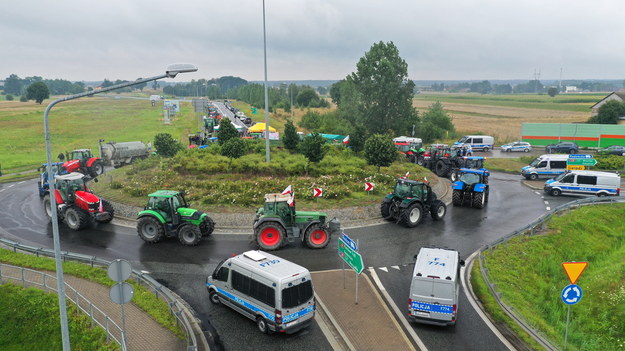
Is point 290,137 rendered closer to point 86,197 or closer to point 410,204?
point 410,204

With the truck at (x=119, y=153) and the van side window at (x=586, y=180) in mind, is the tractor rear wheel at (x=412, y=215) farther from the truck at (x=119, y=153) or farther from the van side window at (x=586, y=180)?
the truck at (x=119, y=153)

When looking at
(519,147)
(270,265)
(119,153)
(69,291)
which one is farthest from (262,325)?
(519,147)

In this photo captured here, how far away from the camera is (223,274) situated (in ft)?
43.0

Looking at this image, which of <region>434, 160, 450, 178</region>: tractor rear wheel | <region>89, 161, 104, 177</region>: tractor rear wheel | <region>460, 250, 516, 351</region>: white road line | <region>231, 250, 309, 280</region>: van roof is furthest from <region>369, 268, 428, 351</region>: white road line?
<region>89, 161, 104, 177</region>: tractor rear wheel

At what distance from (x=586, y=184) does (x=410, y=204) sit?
14915mm

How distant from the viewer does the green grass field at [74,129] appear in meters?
53.2

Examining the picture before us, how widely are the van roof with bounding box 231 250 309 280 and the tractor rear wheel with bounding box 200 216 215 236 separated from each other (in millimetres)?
6880

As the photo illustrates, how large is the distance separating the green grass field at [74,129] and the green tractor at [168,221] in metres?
30.2

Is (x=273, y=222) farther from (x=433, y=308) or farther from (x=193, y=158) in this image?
(x=193, y=158)

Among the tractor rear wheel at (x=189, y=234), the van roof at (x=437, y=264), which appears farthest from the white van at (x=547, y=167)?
the tractor rear wheel at (x=189, y=234)

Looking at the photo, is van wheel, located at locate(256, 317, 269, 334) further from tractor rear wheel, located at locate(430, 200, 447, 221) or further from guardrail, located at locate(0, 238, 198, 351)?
tractor rear wheel, located at locate(430, 200, 447, 221)

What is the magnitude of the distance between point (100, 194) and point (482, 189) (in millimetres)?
22881

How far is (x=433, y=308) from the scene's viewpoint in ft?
39.3

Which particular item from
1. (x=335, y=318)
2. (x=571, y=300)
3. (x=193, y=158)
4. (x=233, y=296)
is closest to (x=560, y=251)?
(x=571, y=300)
